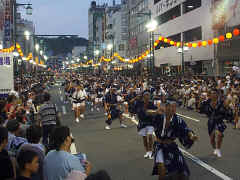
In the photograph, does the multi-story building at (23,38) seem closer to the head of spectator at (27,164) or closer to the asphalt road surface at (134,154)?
the asphalt road surface at (134,154)

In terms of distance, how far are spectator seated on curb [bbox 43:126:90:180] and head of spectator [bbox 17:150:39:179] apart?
6.1 inches

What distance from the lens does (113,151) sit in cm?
981

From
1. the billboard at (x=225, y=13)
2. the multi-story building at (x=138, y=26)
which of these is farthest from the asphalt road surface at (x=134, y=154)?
the multi-story building at (x=138, y=26)

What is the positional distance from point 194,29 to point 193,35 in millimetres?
1138

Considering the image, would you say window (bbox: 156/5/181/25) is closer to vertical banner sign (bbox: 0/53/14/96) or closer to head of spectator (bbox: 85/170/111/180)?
vertical banner sign (bbox: 0/53/14/96)

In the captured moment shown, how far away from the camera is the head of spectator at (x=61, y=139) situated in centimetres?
387

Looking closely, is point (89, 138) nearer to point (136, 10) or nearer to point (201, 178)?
point (201, 178)

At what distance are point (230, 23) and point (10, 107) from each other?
2370 cm

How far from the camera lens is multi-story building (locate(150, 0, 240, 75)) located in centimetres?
3150

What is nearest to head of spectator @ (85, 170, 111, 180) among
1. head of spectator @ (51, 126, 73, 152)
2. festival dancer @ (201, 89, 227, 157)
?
head of spectator @ (51, 126, 73, 152)

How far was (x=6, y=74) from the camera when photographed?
16688mm

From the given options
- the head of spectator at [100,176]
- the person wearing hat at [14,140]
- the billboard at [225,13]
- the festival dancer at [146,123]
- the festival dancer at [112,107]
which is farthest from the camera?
the billboard at [225,13]

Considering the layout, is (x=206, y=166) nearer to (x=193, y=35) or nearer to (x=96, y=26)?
Answer: (x=193, y=35)

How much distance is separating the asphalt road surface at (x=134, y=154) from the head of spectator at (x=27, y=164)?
3.77 meters
